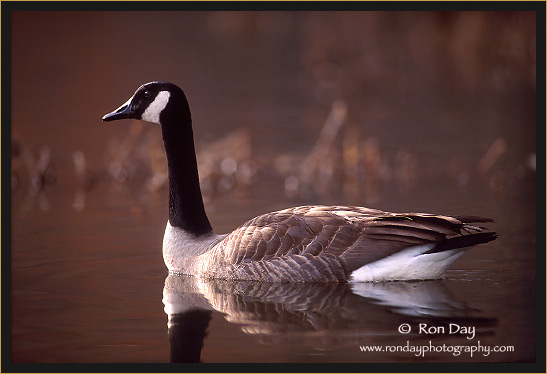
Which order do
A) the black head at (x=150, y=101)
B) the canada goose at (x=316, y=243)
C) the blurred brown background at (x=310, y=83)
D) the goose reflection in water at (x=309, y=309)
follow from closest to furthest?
the goose reflection in water at (x=309, y=309) < the canada goose at (x=316, y=243) < the black head at (x=150, y=101) < the blurred brown background at (x=310, y=83)

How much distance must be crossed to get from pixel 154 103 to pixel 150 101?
46 mm

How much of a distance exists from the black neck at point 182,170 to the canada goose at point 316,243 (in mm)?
17

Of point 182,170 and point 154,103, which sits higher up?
point 154,103

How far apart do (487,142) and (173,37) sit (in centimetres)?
1677

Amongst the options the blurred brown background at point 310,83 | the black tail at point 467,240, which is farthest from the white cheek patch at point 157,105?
the blurred brown background at point 310,83

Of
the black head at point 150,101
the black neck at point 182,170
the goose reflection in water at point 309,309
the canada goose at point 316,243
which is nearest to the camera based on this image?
the goose reflection in water at point 309,309

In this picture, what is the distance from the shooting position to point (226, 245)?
8.70 meters

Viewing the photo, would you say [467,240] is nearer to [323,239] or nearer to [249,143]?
[323,239]

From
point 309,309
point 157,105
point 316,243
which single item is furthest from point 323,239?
point 157,105

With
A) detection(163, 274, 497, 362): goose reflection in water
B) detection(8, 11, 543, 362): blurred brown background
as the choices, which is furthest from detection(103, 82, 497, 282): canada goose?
detection(8, 11, 543, 362): blurred brown background

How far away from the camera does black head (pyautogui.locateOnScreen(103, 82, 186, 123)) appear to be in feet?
30.3

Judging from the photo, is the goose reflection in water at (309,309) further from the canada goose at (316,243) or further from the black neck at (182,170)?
the black neck at (182,170)

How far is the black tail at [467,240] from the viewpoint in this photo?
25.0ft

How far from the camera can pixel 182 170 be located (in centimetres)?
952
